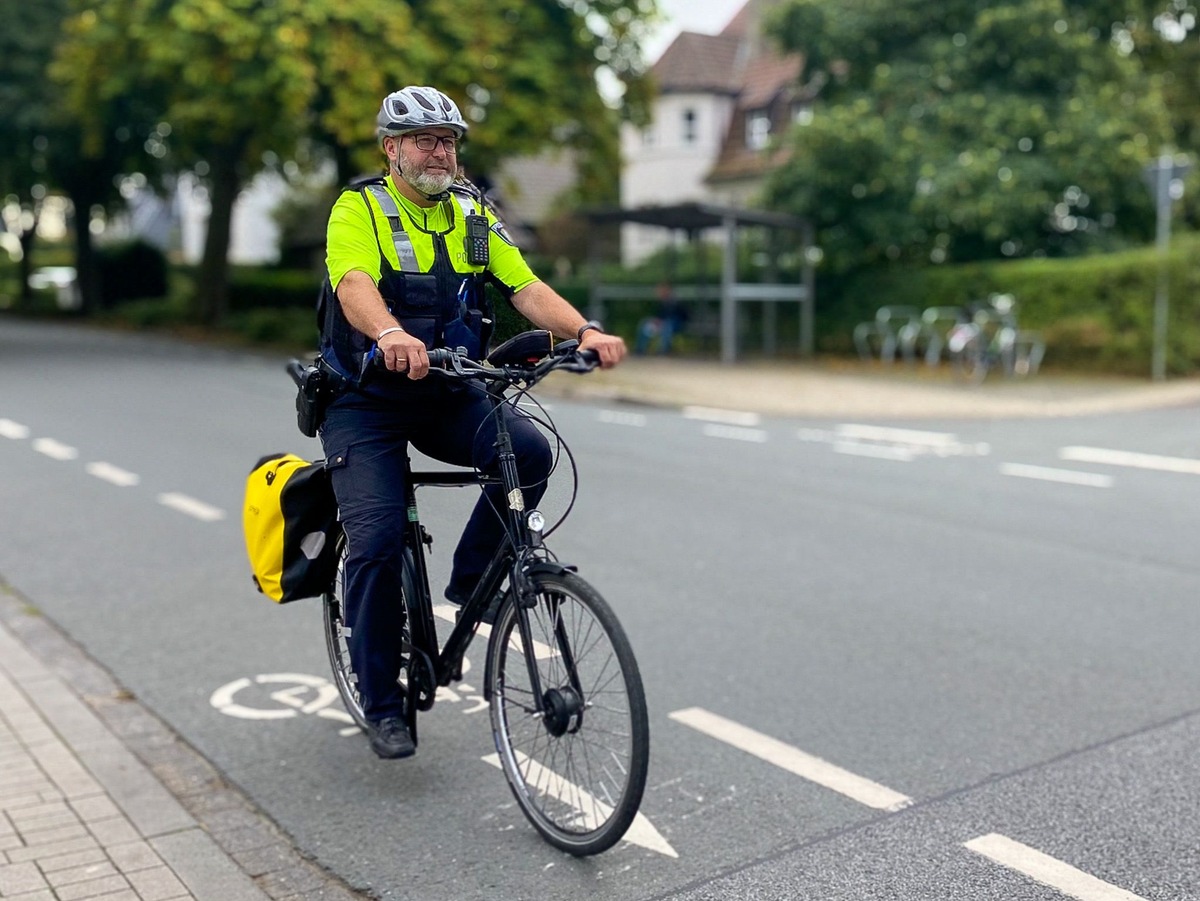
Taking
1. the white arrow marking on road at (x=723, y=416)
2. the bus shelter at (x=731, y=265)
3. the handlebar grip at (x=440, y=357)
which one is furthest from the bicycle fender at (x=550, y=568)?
the bus shelter at (x=731, y=265)

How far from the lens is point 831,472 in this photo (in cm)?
1050

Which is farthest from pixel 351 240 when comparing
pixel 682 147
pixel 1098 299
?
pixel 682 147

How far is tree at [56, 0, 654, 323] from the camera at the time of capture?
20219 millimetres

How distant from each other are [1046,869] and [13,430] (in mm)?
11645

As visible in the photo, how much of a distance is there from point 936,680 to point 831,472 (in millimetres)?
5483

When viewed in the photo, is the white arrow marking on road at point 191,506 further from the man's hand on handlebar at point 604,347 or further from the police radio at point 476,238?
the man's hand on handlebar at point 604,347

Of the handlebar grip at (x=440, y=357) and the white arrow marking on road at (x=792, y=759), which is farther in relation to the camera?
the white arrow marking on road at (x=792, y=759)

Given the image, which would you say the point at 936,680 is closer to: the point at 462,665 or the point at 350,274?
the point at 462,665

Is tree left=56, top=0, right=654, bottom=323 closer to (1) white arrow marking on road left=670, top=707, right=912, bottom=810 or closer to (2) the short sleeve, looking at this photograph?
(1) white arrow marking on road left=670, top=707, right=912, bottom=810

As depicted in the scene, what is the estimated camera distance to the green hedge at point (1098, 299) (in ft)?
60.9

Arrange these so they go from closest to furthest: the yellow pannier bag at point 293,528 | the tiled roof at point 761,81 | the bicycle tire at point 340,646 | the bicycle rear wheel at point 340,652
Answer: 1. the yellow pannier bag at point 293,528
2. the bicycle tire at point 340,646
3. the bicycle rear wheel at point 340,652
4. the tiled roof at point 761,81

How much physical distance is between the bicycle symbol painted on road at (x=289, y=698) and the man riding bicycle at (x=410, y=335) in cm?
82

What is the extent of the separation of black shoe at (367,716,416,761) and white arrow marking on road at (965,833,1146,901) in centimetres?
156

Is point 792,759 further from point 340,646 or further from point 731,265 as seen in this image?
point 731,265
